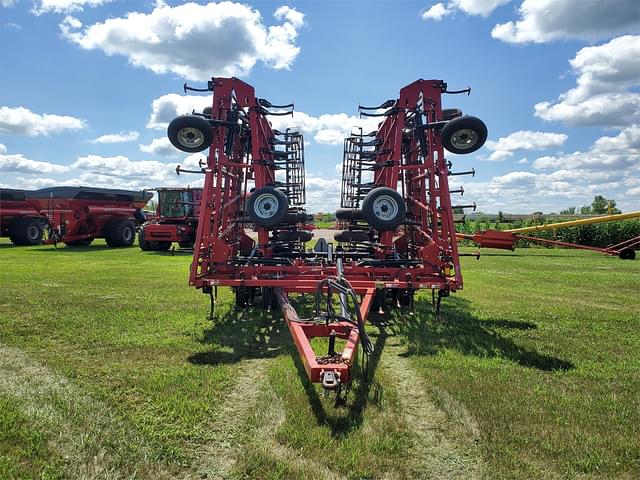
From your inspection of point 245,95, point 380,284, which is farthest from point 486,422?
point 245,95

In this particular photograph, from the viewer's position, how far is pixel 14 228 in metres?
19.4

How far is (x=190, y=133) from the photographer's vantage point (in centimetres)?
618

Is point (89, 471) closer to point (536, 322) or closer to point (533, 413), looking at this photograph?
point (533, 413)

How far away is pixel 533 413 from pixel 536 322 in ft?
11.1

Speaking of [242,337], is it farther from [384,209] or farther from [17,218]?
[17,218]

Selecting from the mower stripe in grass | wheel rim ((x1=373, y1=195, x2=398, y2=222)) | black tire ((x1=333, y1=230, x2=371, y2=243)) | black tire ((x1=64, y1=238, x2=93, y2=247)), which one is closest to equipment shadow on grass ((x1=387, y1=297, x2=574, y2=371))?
wheel rim ((x1=373, y1=195, x2=398, y2=222))

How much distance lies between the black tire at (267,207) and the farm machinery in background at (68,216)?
628 inches

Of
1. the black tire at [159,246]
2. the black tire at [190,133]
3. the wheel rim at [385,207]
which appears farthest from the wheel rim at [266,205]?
the black tire at [159,246]

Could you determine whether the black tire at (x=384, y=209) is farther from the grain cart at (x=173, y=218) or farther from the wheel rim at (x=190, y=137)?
A: the grain cart at (x=173, y=218)

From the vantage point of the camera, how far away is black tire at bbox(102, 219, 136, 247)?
66.3 ft

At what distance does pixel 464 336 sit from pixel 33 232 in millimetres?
21017

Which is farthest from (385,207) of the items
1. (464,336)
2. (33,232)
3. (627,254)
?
(33,232)

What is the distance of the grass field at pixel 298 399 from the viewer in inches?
107

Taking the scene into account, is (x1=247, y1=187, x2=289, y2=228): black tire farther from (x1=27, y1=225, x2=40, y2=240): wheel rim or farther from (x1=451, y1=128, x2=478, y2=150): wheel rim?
(x1=27, y1=225, x2=40, y2=240): wheel rim
